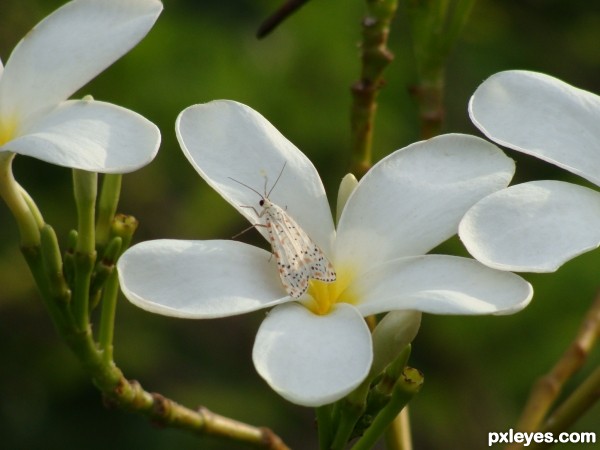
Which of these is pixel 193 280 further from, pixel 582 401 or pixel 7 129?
pixel 582 401

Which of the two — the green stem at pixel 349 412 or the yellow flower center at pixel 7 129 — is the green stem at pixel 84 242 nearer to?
the yellow flower center at pixel 7 129

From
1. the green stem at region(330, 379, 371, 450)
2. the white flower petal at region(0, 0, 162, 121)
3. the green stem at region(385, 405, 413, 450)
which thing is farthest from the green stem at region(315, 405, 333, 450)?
the white flower petal at region(0, 0, 162, 121)

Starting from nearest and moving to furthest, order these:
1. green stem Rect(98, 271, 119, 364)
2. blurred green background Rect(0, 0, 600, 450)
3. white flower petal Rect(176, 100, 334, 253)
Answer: white flower petal Rect(176, 100, 334, 253) → green stem Rect(98, 271, 119, 364) → blurred green background Rect(0, 0, 600, 450)

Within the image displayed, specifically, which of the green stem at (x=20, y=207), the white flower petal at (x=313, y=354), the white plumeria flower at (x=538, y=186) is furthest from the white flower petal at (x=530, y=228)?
the green stem at (x=20, y=207)

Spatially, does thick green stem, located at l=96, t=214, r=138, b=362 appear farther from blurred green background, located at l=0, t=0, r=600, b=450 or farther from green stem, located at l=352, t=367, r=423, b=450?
blurred green background, located at l=0, t=0, r=600, b=450

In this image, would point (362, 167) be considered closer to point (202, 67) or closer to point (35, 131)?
point (35, 131)

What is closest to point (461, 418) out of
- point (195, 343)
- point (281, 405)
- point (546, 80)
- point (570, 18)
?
point (281, 405)

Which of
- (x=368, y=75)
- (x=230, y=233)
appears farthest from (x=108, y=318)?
(x=230, y=233)
